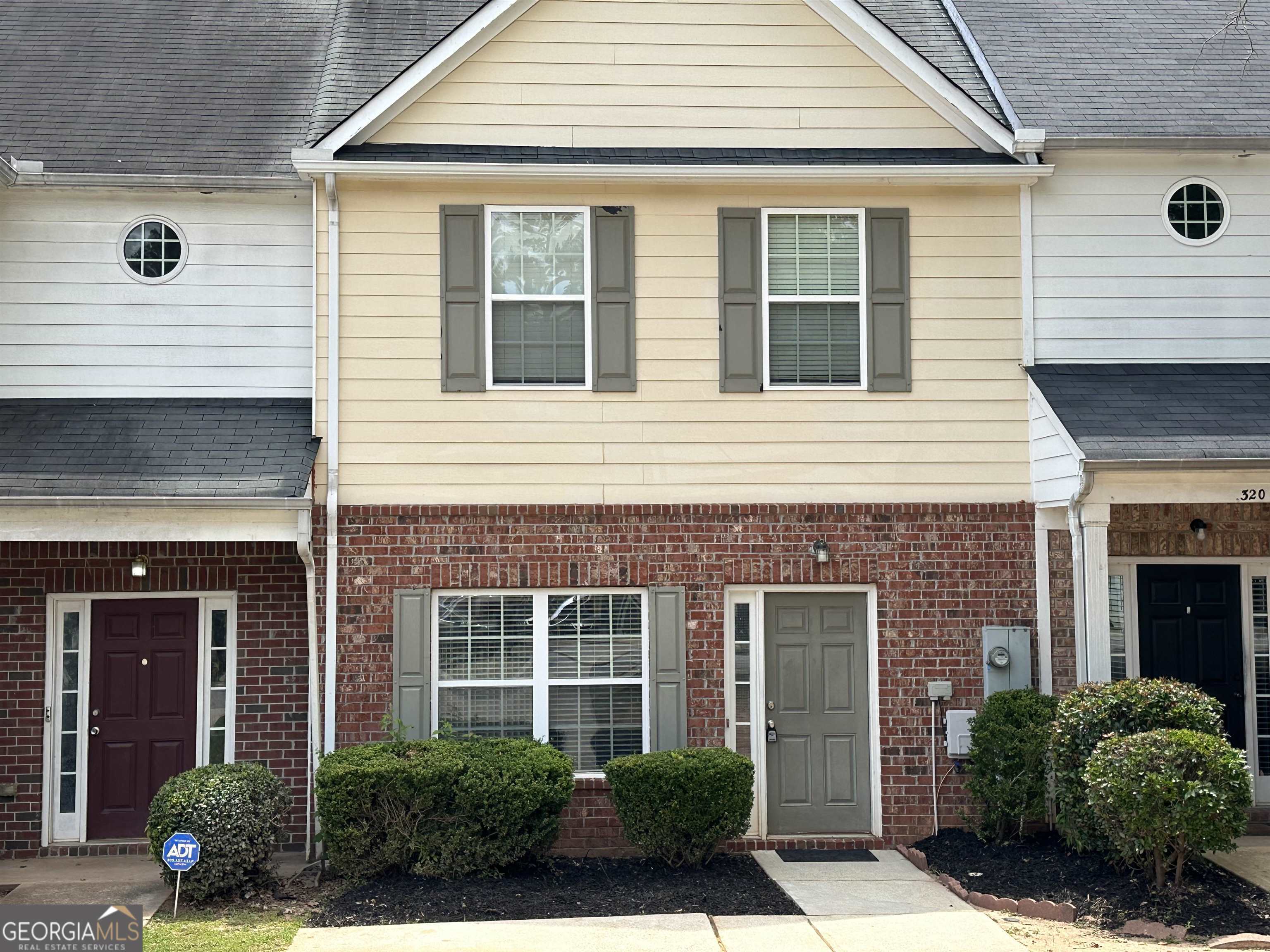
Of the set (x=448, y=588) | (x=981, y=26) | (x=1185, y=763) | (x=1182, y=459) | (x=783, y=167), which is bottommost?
(x=1185, y=763)

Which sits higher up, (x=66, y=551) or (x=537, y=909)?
(x=66, y=551)

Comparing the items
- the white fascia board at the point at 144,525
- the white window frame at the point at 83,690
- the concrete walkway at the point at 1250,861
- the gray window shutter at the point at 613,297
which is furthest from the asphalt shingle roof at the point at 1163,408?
the white window frame at the point at 83,690

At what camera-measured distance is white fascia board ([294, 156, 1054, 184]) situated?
382 inches

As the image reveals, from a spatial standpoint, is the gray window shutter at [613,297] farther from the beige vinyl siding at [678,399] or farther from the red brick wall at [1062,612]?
the red brick wall at [1062,612]

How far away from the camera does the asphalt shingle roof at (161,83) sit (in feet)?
34.3

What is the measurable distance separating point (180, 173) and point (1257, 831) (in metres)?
10.2

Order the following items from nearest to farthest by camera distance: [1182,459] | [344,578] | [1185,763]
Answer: [1185,763]
[1182,459]
[344,578]

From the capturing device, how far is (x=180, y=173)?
10203mm

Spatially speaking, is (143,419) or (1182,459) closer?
(1182,459)

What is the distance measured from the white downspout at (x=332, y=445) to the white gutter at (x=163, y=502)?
0.61 metres

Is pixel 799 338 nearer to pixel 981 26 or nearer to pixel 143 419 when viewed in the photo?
pixel 981 26

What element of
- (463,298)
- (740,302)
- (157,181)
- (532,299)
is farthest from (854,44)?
(157,181)

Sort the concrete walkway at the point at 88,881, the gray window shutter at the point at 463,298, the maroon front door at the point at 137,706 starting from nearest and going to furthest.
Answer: the concrete walkway at the point at 88,881 → the gray window shutter at the point at 463,298 → the maroon front door at the point at 137,706

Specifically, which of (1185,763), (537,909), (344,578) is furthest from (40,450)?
(1185,763)
